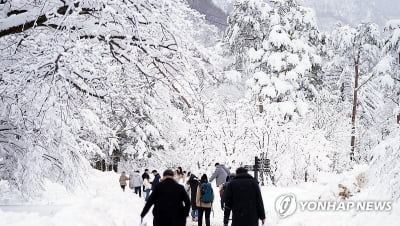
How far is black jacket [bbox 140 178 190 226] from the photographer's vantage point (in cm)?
637

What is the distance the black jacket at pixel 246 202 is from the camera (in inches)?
274

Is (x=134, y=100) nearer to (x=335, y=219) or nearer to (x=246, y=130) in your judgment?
(x=335, y=219)

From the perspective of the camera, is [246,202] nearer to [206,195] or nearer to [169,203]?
[169,203]

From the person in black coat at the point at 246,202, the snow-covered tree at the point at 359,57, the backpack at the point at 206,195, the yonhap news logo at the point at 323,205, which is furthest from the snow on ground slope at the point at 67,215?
the snow-covered tree at the point at 359,57

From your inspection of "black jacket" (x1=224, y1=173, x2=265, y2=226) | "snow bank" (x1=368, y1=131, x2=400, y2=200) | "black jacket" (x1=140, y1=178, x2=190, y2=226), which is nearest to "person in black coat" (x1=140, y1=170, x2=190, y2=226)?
"black jacket" (x1=140, y1=178, x2=190, y2=226)

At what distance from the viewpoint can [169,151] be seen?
35.2m

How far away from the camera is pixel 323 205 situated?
10562 millimetres

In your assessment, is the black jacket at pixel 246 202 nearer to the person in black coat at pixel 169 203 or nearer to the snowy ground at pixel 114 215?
the person in black coat at pixel 169 203

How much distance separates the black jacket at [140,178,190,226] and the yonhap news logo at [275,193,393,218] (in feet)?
12.3

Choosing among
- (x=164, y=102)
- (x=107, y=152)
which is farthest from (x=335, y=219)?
(x=107, y=152)

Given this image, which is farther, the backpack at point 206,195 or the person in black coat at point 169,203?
the backpack at point 206,195

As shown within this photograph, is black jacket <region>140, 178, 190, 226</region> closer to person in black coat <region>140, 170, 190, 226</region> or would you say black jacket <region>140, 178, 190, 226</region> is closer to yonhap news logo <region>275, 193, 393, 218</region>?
person in black coat <region>140, 170, 190, 226</region>

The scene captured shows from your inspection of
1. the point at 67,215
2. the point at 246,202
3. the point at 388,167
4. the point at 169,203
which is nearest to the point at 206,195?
the point at 67,215

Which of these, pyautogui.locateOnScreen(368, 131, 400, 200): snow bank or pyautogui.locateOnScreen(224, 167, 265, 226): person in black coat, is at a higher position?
pyautogui.locateOnScreen(368, 131, 400, 200): snow bank
